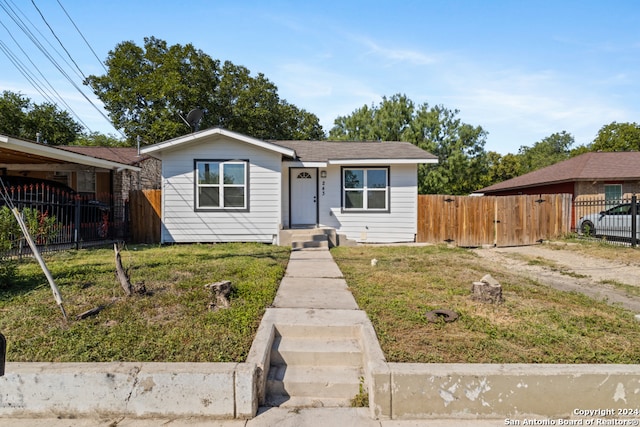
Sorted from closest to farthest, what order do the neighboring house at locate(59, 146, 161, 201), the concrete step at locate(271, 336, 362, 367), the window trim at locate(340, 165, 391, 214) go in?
the concrete step at locate(271, 336, 362, 367)
the window trim at locate(340, 165, 391, 214)
the neighboring house at locate(59, 146, 161, 201)

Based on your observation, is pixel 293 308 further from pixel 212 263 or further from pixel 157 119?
pixel 157 119

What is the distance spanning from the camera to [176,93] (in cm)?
2595

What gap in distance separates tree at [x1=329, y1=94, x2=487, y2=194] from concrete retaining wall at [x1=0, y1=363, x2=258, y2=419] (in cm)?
2660

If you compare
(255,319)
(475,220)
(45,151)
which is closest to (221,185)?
(45,151)

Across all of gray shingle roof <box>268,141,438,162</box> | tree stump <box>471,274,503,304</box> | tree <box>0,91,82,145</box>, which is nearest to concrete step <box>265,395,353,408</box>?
tree stump <box>471,274,503,304</box>

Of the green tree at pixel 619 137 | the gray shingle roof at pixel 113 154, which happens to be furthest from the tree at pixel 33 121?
the green tree at pixel 619 137

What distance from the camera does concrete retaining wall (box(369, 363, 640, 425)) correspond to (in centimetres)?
275

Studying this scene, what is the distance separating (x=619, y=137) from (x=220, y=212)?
4252 cm

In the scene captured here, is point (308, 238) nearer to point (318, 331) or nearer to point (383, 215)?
point (383, 215)

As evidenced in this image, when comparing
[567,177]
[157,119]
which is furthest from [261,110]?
[567,177]

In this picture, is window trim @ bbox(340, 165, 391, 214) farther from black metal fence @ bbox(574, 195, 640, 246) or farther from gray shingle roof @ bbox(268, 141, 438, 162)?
black metal fence @ bbox(574, 195, 640, 246)

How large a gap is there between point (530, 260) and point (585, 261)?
4.35 feet

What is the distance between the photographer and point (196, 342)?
11.1 feet

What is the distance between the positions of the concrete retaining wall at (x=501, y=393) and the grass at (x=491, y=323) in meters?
0.30
